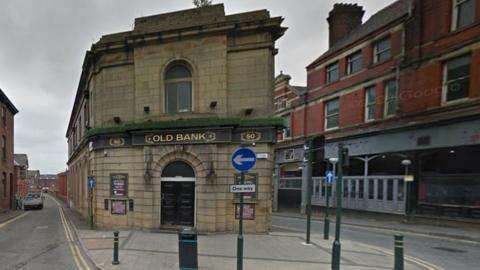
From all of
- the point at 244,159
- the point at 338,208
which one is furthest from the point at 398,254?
the point at 244,159

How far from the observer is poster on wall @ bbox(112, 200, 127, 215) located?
47.0ft

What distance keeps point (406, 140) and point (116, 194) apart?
1545 centimetres

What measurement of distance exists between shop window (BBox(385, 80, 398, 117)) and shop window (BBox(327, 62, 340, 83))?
4.64 metres

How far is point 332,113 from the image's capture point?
24.6 meters

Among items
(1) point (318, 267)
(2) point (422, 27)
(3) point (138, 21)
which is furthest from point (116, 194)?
(2) point (422, 27)

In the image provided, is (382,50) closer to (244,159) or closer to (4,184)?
(244,159)

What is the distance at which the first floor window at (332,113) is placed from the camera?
24.1m

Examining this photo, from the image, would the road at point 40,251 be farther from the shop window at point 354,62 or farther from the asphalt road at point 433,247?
the shop window at point 354,62

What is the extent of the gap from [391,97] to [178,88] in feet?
43.2

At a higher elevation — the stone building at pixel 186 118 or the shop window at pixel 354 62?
the shop window at pixel 354 62

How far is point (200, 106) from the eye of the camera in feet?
45.1

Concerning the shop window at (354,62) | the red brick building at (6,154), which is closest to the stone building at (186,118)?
the shop window at (354,62)

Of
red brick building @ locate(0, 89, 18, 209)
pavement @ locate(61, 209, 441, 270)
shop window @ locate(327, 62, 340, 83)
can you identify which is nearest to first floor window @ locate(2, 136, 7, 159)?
red brick building @ locate(0, 89, 18, 209)

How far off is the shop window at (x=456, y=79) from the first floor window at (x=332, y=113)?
8.04 metres
